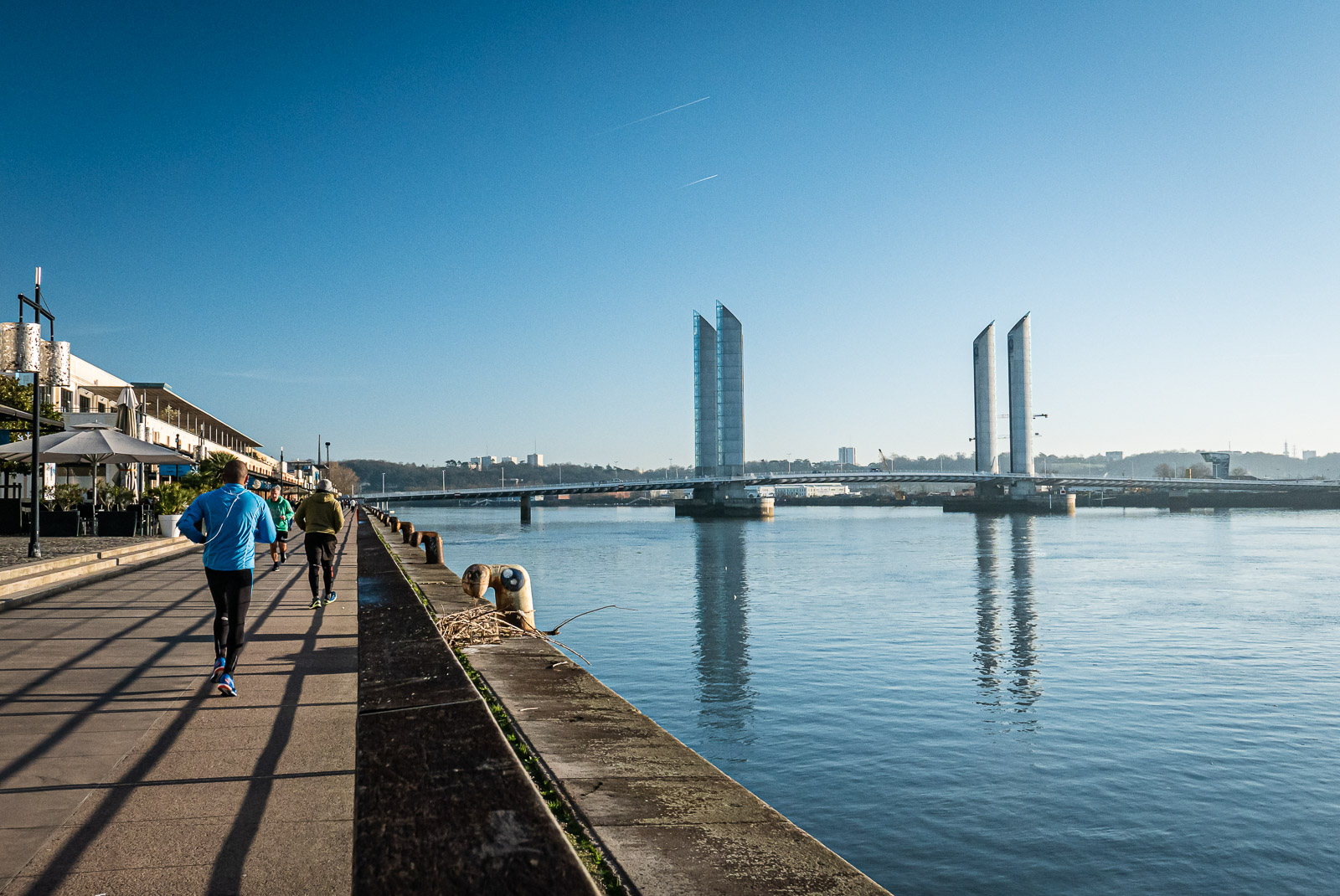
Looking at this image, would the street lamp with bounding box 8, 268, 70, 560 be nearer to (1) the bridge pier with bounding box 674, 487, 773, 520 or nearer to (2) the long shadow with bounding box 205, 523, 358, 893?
(2) the long shadow with bounding box 205, 523, 358, 893

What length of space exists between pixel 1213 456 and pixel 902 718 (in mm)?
180867

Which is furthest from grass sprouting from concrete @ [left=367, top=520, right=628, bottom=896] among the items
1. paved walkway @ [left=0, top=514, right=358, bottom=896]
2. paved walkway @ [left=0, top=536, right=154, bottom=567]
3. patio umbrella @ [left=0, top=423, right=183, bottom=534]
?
patio umbrella @ [left=0, top=423, right=183, bottom=534]

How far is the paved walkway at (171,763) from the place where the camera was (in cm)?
345

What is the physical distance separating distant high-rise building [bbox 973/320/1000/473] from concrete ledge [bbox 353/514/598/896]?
14526 cm

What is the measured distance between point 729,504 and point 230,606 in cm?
11355

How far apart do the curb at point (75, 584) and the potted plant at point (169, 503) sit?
133 inches

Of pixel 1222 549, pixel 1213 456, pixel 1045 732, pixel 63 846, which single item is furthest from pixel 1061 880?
pixel 1213 456

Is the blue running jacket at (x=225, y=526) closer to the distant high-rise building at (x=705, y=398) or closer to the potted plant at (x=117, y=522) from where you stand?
the potted plant at (x=117, y=522)

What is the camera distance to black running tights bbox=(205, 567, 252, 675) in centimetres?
674

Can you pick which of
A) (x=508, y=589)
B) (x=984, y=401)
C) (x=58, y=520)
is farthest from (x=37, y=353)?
(x=984, y=401)

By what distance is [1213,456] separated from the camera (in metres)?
166

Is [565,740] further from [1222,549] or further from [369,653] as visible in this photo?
[1222,549]

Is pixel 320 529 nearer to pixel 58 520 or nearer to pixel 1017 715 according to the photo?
pixel 1017 715

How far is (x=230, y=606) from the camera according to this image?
6871 mm
